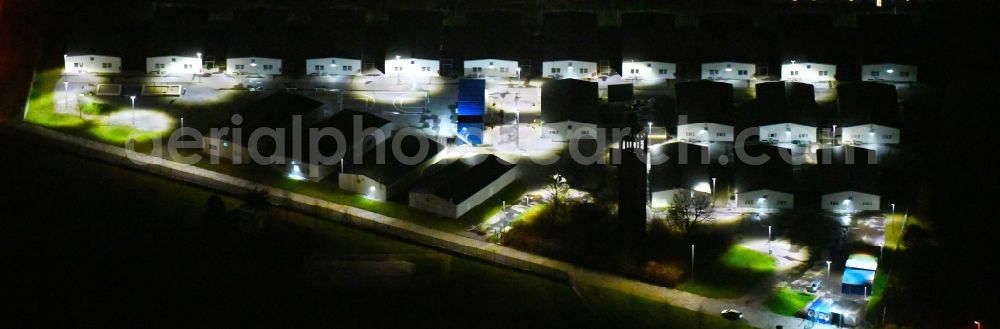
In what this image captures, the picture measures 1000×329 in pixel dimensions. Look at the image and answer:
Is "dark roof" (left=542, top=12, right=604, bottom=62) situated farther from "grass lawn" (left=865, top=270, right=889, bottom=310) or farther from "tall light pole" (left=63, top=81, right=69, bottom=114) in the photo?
"grass lawn" (left=865, top=270, right=889, bottom=310)

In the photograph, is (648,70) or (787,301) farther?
(648,70)

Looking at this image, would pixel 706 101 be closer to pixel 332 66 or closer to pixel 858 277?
pixel 858 277

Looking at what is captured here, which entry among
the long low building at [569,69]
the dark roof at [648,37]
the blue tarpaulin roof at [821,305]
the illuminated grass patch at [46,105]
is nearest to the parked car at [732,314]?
the blue tarpaulin roof at [821,305]

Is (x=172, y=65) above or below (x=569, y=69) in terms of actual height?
above

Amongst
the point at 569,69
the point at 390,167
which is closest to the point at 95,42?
the point at 390,167

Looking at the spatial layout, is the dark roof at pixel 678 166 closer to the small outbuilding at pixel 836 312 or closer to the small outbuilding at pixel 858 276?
the small outbuilding at pixel 858 276

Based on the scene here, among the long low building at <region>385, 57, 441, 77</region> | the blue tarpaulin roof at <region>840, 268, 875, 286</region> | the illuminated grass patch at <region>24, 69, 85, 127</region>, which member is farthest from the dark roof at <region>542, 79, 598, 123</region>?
the illuminated grass patch at <region>24, 69, 85, 127</region>
